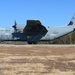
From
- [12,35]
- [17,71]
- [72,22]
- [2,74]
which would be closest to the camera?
[2,74]

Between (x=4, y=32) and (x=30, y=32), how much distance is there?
473 cm

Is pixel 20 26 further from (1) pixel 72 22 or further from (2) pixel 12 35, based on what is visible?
(1) pixel 72 22

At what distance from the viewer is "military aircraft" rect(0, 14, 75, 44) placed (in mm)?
50781

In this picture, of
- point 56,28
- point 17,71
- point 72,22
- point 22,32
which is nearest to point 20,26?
point 22,32

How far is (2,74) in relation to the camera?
12.0 meters

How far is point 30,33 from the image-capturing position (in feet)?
169

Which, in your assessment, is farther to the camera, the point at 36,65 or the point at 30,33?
the point at 30,33

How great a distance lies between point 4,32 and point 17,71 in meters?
38.4

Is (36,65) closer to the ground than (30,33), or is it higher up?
higher up

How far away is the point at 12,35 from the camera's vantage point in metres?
50.7

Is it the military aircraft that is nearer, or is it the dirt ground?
the dirt ground

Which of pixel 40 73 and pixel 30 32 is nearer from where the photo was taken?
pixel 40 73

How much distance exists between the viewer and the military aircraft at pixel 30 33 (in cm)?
5078

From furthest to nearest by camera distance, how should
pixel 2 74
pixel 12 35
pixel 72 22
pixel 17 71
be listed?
pixel 72 22, pixel 12 35, pixel 17 71, pixel 2 74
